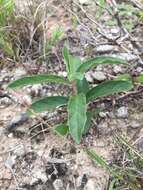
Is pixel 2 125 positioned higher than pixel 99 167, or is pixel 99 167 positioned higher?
pixel 2 125

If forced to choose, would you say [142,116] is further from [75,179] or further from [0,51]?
[0,51]

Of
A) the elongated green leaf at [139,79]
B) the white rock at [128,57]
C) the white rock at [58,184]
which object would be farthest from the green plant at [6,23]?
the white rock at [58,184]

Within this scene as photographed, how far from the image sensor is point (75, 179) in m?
1.56

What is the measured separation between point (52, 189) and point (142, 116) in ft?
1.50

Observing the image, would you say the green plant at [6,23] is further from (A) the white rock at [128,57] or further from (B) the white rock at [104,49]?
(A) the white rock at [128,57]

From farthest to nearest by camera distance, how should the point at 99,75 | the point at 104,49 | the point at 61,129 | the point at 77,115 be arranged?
the point at 104,49 < the point at 99,75 < the point at 61,129 < the point at 77,115

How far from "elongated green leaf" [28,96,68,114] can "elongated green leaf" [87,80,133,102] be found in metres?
0.10

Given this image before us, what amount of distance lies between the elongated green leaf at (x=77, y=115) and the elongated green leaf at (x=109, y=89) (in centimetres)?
6

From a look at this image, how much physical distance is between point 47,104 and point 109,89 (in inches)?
9.2

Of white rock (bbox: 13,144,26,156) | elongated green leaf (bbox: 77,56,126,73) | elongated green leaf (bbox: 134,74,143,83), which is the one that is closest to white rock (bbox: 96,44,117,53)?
elongated green leaf (bbox: 134,74,143,83)

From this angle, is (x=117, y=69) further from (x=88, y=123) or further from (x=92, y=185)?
(x=92, y=185)

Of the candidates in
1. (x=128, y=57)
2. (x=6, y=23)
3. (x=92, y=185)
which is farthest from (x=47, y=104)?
(x=6, y=23)

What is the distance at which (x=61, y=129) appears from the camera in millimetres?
1632

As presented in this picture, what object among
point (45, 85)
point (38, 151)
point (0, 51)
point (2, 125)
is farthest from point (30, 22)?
point (38, 151)
